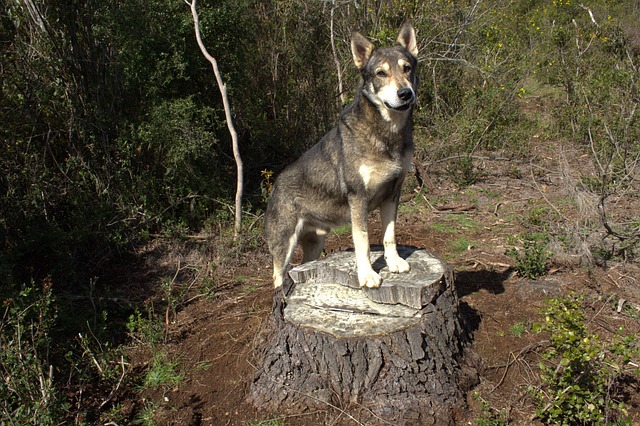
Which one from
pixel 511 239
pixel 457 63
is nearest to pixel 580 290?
pixel 511 239

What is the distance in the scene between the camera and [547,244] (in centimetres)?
585

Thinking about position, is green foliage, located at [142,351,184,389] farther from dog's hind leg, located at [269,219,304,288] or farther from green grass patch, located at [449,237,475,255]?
green grass patch, located at [449,237,475,255]

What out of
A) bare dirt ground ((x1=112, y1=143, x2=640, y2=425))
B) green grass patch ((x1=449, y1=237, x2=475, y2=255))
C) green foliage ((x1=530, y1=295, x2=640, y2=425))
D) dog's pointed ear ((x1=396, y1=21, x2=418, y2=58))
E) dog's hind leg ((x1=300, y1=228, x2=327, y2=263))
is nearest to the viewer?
green foliage ((x1=530, y1=295, x2=640, y2=425))

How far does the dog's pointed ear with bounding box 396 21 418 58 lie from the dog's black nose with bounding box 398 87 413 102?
695 mm

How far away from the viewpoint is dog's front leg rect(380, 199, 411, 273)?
435cm

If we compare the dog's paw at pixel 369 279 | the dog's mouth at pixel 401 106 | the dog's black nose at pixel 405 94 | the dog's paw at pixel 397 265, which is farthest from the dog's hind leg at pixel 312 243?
the dog's black nose at pixel 405 94

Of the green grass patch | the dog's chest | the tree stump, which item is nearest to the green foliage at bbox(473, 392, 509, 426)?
the tree stump

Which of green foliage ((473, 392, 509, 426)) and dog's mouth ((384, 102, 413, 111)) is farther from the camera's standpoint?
dog's mouth ((384, 102, 413, 111))

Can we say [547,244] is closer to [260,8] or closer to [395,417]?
[395,417]

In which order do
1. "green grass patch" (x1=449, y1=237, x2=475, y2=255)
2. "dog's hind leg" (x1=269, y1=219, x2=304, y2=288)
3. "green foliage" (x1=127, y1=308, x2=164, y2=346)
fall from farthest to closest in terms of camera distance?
1. "green grass patch" (x1=449, y1=237, x2=475, y2=255)
2. "dog's hind leg" (x1=269, y1=219, x2=304, y2=288)
3. "green foliage" (x1=127, y1=308, x2=164, y2=346)

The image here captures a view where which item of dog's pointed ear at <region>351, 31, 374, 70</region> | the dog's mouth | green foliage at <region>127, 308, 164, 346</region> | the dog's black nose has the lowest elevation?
green foliage at <region>127, 308, 164, 346</region>

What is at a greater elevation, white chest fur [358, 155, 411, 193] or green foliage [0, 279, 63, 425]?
white chest fur [358, 155, 411, 193]

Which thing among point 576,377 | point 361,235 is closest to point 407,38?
point 361,235

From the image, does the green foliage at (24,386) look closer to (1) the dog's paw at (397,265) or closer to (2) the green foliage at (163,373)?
(2) the green foliage at (163,373)
